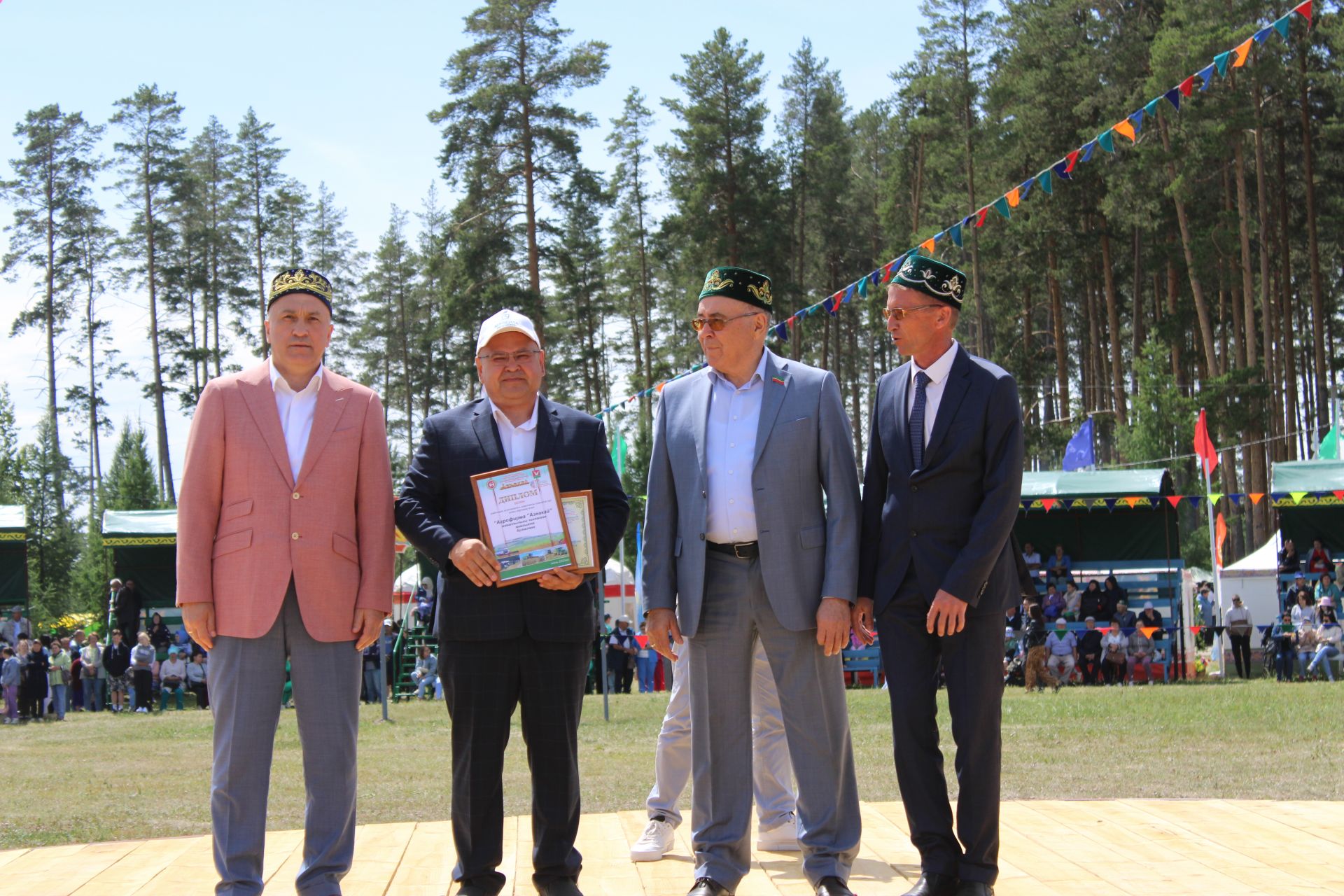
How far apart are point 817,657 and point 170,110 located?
129ft

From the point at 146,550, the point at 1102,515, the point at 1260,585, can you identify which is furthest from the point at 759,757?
the point at 1260,585

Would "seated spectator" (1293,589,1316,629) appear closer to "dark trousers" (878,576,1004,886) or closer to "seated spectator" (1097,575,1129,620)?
"seated spectator" (1097,575,1129,620)

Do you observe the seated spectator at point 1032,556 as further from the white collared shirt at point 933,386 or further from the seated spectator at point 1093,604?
the white collared shirt at point 933,386

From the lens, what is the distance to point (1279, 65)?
26.6 m

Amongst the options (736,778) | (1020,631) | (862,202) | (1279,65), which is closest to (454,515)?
(736,778)

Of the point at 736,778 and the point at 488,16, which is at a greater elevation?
the point at 488,16

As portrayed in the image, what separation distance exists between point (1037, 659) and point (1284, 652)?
3.73 metres

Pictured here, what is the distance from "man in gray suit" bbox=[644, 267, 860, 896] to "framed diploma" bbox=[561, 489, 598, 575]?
21 cm

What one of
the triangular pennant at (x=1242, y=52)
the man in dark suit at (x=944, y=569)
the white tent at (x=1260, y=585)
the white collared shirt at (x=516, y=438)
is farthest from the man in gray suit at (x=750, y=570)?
the white tent at (x=1260, y=585)

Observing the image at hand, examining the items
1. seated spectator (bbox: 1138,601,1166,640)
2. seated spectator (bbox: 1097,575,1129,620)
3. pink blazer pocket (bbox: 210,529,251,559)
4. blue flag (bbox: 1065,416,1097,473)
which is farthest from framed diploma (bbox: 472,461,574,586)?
blue flag (bbox: 1065,416,1097,473)

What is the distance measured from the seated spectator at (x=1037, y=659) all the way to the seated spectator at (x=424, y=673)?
888 cm

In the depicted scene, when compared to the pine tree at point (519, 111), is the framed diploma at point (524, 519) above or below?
below

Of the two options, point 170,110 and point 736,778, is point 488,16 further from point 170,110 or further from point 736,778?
point 736,778

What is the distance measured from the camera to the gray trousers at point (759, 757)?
4891 mm
